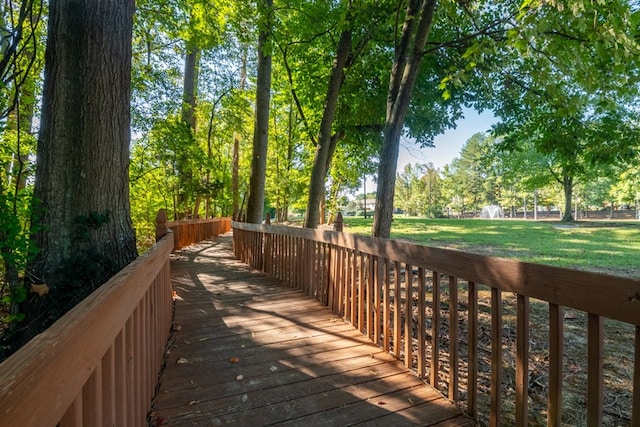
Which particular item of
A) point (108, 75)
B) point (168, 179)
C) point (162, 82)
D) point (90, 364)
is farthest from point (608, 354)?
point (168, 179)

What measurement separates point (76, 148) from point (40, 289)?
1030 millimetres

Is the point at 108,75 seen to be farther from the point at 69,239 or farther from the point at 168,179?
the point at 168,179

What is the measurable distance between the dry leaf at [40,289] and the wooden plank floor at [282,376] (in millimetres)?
992

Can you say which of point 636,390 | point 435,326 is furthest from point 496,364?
point 636,390

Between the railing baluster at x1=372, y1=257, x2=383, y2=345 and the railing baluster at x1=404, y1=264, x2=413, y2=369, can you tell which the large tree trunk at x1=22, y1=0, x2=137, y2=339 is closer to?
the railing baluster at x1=372, y1=257, x2=383, y2=345

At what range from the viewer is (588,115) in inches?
228

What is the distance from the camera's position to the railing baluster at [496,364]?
5.90 ft

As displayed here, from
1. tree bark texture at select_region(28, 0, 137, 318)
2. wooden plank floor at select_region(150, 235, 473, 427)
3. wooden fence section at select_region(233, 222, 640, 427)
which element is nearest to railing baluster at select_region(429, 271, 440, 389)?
wooden fence section at select_region(233, 222, 640, 427)

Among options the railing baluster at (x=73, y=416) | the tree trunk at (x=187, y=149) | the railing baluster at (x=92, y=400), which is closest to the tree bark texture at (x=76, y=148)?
the railing baluster at (x=92, y=400)

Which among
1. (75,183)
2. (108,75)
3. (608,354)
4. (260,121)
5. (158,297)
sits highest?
(260,121)

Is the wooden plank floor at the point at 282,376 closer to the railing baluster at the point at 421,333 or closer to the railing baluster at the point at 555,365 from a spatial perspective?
the railing baluster at the point at 421,333

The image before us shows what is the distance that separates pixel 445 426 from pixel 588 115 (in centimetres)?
648

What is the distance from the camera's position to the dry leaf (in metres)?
2.03

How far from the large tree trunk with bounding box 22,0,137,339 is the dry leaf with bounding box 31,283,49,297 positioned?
3.5 inches
